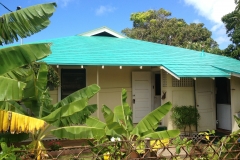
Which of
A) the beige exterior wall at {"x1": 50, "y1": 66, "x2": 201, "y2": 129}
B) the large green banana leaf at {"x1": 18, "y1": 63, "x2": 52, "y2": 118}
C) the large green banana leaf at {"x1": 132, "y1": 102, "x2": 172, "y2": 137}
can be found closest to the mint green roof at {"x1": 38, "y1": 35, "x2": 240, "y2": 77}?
the beige exterior wall at {"x1": 50, "y1": 66, "x2": 201, "y2": 129}

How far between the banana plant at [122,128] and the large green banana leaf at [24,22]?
212 cm

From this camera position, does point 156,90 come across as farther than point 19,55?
Yes

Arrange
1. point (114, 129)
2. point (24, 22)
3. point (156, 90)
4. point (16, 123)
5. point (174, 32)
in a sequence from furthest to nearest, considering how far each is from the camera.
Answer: point (174, 32), point (156, 90), point (114, 129), point (24, 22), point (16, 123)

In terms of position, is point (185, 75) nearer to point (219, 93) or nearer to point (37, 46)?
point (219, 93)

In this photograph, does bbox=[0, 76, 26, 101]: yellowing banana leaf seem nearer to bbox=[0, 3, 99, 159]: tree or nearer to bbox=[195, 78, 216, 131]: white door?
bbox=[0, 3, 99, 159]: tree

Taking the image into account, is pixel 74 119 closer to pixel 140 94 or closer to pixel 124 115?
pixel 124 115

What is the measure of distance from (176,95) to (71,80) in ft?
13.9

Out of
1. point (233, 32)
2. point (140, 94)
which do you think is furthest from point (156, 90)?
point (233, 32)

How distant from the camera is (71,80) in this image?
10.2 m

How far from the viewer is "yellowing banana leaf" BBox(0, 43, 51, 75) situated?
4.31 metres

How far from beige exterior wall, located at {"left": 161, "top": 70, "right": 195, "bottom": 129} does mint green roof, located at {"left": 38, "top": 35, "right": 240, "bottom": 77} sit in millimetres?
866

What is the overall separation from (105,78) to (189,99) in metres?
3.55

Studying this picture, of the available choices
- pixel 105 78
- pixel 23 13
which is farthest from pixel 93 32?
pixel 23 13

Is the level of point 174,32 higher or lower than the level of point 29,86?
higher
